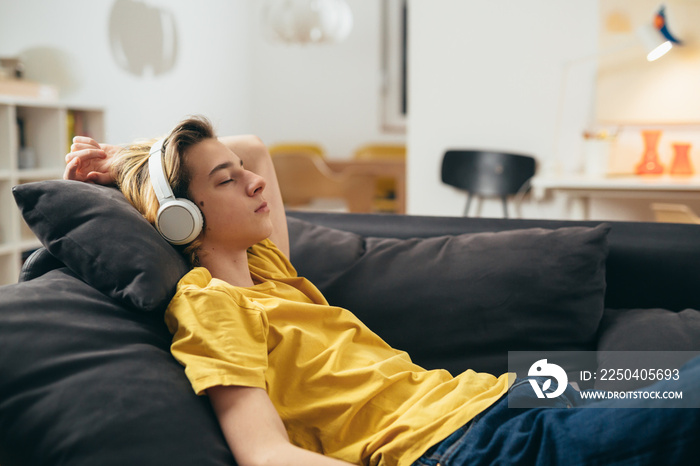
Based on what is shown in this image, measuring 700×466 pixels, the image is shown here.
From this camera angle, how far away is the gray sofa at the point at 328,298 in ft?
2.69

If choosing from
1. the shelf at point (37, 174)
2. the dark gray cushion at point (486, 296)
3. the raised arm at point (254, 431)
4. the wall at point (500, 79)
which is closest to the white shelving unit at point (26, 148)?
the shelf at point (37, 174)

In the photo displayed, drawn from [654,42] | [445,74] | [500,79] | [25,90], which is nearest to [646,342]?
[654,42]

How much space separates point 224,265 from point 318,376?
0.28 metres

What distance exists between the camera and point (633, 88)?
3223mm

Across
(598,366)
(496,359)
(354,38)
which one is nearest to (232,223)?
(496,359)

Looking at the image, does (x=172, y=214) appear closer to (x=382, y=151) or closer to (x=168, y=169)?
(x=168, y=169)

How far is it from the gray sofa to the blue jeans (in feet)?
1.17

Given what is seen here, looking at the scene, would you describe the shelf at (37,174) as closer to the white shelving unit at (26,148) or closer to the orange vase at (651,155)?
the white shelving unit at (26,148)

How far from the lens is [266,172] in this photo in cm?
149

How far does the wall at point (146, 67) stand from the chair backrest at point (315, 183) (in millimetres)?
700

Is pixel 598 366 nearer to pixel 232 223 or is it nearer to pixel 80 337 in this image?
pixel 232 223

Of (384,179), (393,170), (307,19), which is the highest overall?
(307,19)

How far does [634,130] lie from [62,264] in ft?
9.69

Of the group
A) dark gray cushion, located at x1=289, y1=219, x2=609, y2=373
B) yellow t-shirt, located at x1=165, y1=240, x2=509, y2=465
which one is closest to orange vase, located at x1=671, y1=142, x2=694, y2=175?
dark gray cushion, located at x1=289, y1=219, x2=609, y2=373
